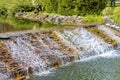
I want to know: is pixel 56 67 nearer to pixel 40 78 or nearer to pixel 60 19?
pixel 40 78

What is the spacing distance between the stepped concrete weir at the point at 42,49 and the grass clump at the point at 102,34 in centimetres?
47

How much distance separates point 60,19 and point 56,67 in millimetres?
17054

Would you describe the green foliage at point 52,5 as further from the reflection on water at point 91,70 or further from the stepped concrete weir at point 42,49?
the reflection on water at point 91,70

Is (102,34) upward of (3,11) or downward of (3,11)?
upward

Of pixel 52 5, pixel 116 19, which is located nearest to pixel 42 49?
pixel 116 19

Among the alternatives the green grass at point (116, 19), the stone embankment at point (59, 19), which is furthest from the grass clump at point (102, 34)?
the stone embankment at point (59, 19)

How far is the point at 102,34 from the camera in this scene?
84.4 ft

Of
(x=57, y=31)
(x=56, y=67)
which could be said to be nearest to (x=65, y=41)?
(x=57, y=31)

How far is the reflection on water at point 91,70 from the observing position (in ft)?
57.2

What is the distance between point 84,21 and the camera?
3194cm

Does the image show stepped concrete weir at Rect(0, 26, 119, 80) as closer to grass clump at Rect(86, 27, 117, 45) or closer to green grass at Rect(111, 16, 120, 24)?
grass clump at Rect(86, 27, 117, 45)

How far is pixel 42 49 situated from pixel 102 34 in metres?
6.65

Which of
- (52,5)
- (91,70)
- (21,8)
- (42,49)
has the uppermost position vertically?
(42,49)

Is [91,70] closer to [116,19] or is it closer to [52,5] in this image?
[116,19]
